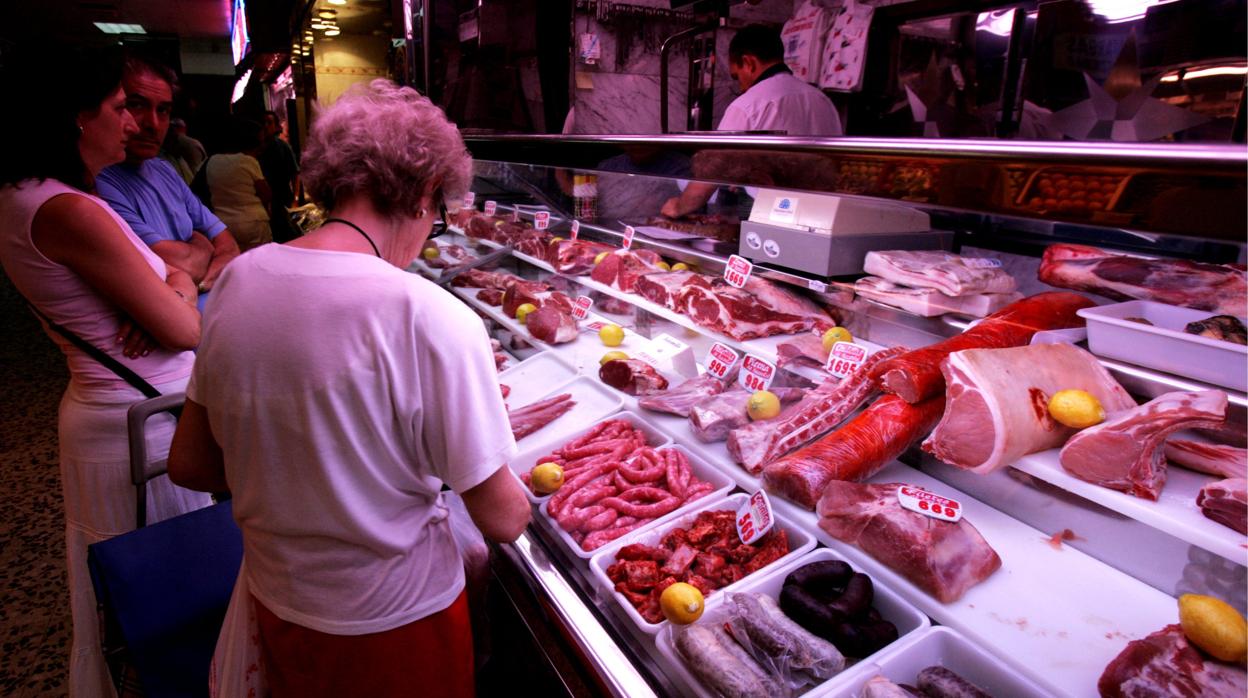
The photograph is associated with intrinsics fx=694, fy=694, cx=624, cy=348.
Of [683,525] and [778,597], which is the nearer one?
[778,597]

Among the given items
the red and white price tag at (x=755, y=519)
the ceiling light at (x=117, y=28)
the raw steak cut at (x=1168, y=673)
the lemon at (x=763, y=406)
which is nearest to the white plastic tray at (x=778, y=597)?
the red and white price tag at (x=755, y=519)

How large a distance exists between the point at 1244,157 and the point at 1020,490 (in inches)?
54.4

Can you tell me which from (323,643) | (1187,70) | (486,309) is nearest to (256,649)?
(323,643)

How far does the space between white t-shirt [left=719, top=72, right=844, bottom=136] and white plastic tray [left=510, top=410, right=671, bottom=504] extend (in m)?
3.25

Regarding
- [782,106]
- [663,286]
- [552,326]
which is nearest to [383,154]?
[663,286]

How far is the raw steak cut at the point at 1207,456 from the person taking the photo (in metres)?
1.56

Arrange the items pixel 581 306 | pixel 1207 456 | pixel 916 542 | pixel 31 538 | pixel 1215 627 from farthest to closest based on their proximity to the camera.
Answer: pixel 31 538 → pixel 581 306 → pixel 916 542 → pixel 1207 456 → pixel 1215 627

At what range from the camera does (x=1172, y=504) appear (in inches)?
59.4

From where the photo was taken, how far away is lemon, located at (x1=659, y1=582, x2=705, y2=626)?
1.78 metres

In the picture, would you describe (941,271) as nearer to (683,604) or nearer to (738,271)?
(738,271)

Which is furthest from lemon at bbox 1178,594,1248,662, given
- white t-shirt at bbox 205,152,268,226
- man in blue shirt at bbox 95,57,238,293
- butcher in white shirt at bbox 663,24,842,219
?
white t-shirt at bbox 205,152,268,226

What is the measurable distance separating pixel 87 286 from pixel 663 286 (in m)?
2.29

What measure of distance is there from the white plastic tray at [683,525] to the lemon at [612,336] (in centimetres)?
152

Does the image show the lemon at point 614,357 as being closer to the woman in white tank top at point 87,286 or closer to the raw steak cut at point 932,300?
the raw steak cut at point 932,300
